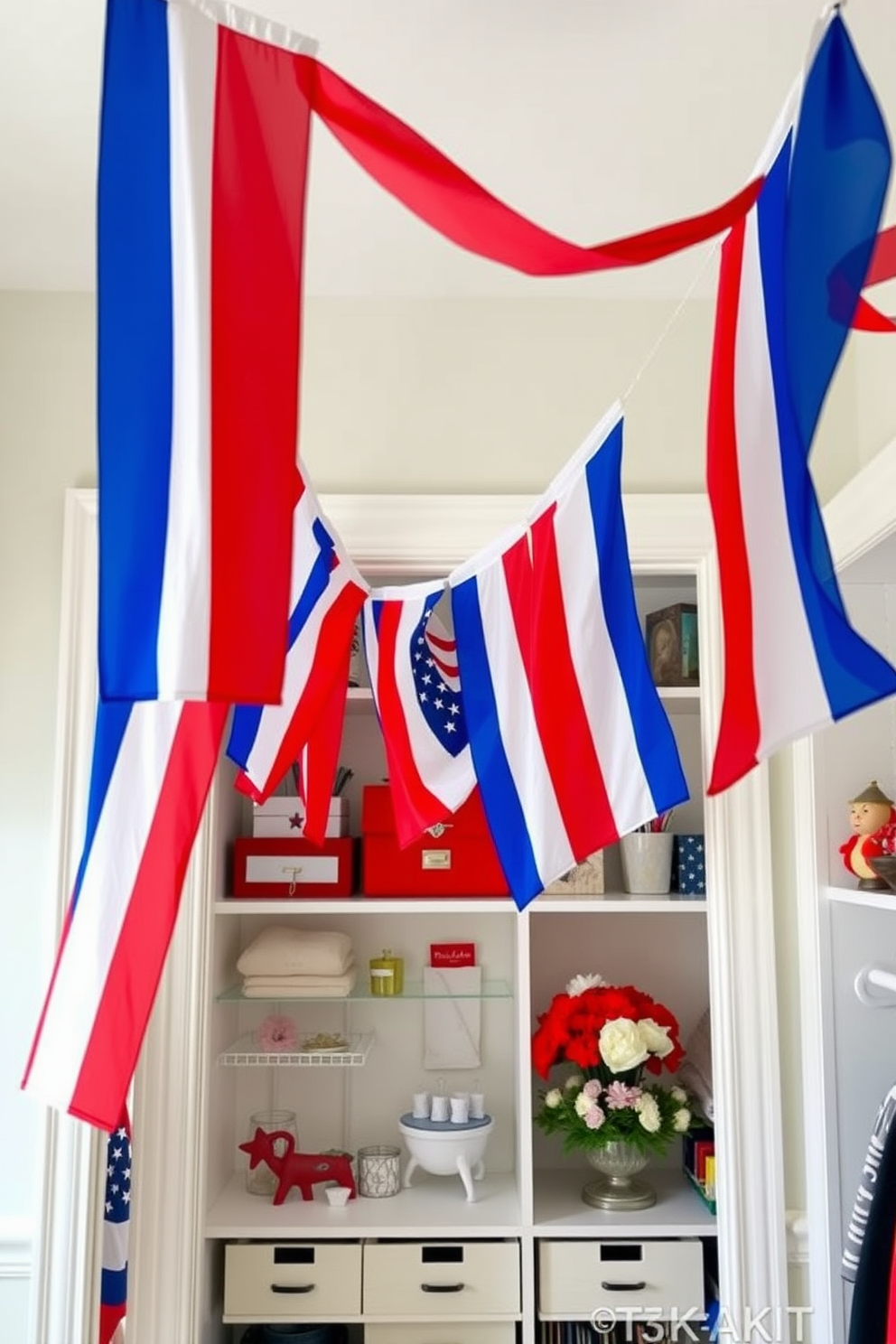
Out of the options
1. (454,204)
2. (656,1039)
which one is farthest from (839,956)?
(454,204)

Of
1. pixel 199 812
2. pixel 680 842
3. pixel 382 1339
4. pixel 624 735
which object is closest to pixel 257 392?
pixel 199 812

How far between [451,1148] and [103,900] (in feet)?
5.17

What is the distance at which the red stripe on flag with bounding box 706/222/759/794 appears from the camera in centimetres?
92

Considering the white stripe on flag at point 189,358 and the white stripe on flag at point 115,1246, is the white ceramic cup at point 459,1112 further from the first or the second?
the white stripe on flag at point 189,358

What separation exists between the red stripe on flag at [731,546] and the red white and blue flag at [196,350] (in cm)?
35

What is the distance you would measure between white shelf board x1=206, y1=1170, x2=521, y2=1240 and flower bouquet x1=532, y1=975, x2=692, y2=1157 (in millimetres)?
201

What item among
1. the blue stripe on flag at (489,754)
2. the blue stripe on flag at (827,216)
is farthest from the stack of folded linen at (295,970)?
the blue stripe on flag at (827,216)

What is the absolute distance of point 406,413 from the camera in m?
2.53

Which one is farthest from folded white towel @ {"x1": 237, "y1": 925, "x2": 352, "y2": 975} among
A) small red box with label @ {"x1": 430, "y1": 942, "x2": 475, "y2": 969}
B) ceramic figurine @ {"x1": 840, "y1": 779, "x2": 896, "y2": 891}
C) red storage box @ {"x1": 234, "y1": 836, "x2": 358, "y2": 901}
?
ceramic figurine @ {"x1": 840, "y1": 779, "x2": 896, "y2": 891}

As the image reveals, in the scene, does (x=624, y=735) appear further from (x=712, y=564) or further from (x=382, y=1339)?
(x=382, y=1339)

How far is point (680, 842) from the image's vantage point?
2551mm

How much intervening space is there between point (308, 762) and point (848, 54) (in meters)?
1.40

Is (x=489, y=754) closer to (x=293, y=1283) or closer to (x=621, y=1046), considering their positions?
(x=621, y=1046)

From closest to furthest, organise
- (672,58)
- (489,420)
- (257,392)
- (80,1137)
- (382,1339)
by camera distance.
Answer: (257,392) → (672,58) → (80,1137) → (382,1339) → (489,420)
